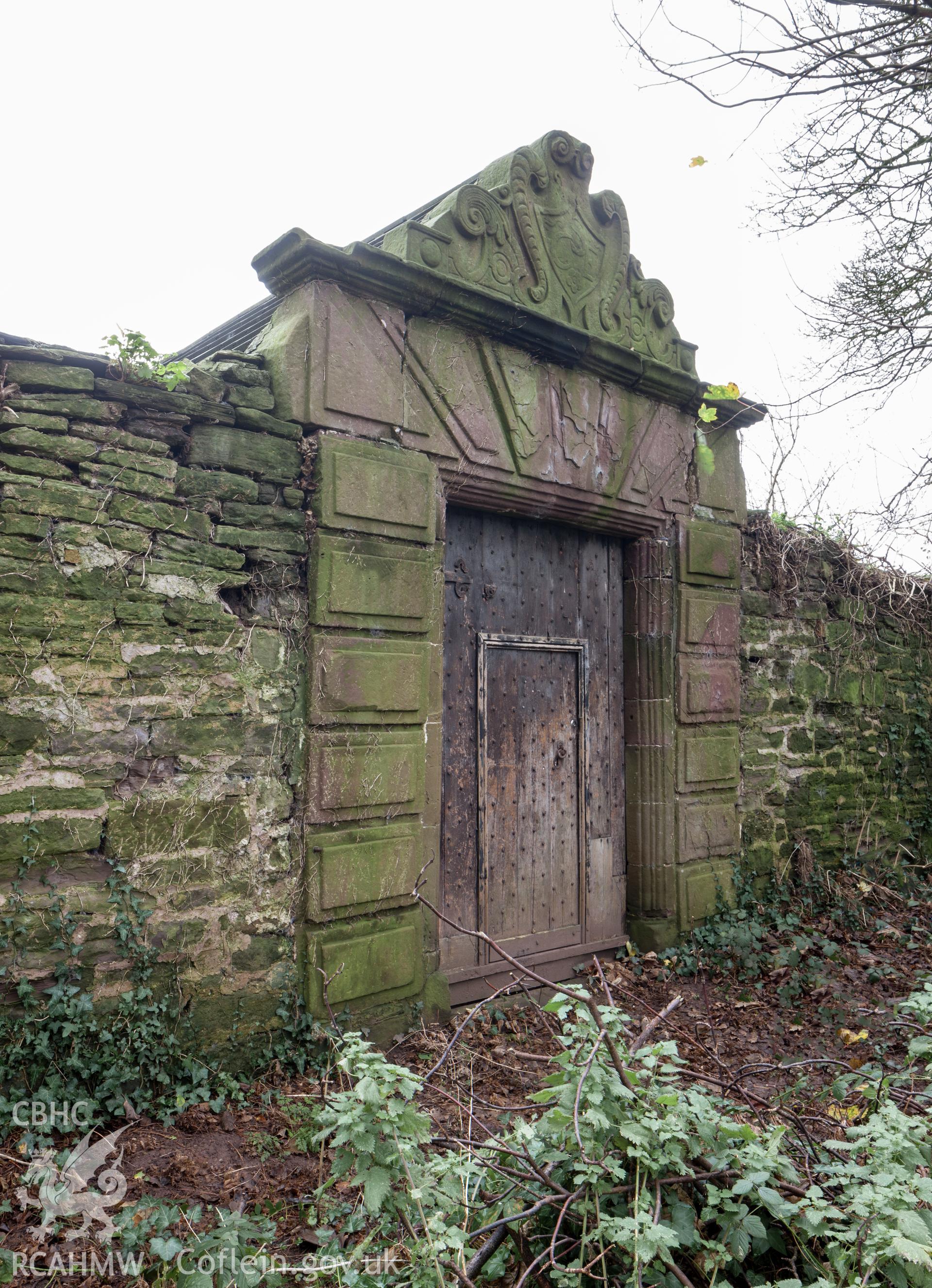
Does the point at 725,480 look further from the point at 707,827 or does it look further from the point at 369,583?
the point at 369,583

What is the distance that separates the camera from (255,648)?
3326 millimetres

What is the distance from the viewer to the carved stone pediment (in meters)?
4.05

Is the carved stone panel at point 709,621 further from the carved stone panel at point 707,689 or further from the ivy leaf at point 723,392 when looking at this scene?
the ivy leaf at point 723,392

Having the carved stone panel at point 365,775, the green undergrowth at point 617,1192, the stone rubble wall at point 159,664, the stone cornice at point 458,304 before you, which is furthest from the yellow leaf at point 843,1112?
the stone cornice at point 458,304

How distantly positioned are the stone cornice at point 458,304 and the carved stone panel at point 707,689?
1.63 m

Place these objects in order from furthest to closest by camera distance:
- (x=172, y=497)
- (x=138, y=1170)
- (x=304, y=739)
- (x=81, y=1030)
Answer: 1. (x=304, y=739)
2. (x=172, y=497)
3. (x=81, y=1030)
4. (x=138, y=1170)

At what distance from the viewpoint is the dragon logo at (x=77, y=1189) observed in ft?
7.36

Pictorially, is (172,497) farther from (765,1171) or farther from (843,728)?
(843,728)

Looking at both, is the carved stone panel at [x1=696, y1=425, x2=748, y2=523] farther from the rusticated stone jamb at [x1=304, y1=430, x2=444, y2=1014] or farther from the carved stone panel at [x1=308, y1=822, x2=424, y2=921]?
the carved stone panel at [x1=308, y1=822, x2=424, y2=921]

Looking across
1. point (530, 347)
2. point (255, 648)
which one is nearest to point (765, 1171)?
point (255, 648)

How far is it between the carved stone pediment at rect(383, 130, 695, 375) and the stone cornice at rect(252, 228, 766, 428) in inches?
4.1

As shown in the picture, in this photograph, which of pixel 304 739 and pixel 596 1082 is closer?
pixel 596 1082

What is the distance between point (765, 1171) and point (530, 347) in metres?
3.73

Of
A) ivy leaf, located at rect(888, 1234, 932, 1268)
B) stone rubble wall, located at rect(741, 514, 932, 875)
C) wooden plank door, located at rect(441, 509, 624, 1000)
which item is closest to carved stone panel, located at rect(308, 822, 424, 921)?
wooden plank door, located at rect(441, 509, 624, 1000)
